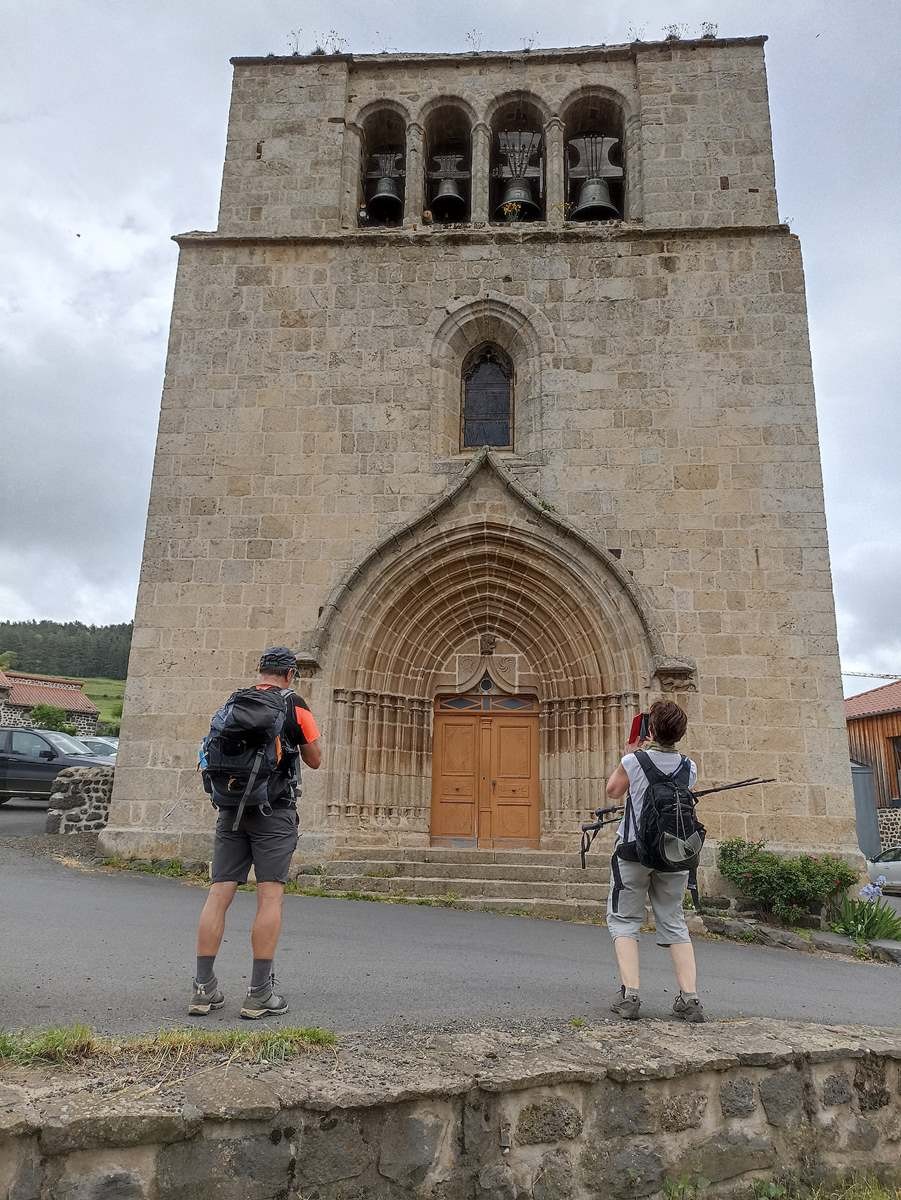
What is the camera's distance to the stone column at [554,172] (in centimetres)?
1200

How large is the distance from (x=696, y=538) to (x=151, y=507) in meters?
7.04

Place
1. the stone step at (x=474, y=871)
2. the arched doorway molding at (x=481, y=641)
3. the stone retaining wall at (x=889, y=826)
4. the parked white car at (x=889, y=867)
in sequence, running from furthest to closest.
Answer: the stone retaining wall at (x=889, y=826) → the parked white car at (x=889, y=867) → the arched doorway molding at (x=481, y=641) → the stone step at (x=474, y=871)

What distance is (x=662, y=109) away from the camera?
1213 centimetres

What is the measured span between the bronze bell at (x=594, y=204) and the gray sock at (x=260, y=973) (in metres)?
11.4

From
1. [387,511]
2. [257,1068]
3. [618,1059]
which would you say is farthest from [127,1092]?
[387,511]

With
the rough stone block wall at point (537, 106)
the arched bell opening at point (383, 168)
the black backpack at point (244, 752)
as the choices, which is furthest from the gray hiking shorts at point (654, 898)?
the arched bell opening at point (383, 168)

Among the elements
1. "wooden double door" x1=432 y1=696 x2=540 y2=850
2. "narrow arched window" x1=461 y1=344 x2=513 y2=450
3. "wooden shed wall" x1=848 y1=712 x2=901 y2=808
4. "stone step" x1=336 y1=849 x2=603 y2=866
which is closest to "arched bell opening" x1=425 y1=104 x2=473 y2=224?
"narrow arched window" x1=461 y1=344 x2=513 y2=450

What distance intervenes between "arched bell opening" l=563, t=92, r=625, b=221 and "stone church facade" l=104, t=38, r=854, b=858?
0.34 ft

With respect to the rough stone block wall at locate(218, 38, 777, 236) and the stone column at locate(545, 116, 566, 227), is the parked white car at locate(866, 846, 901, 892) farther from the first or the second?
the stone column at locate(545, 116, 566, 227)

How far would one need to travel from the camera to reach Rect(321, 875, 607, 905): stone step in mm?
8664

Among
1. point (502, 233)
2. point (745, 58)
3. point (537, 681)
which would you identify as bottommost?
point (537, 681)

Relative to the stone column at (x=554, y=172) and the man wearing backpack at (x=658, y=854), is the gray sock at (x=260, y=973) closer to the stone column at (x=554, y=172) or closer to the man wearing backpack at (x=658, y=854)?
the man wearing backpack at (x=658, y=854)

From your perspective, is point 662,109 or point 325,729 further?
point 662,109

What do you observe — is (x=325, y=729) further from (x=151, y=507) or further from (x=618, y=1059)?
(x=618, y=1059)
